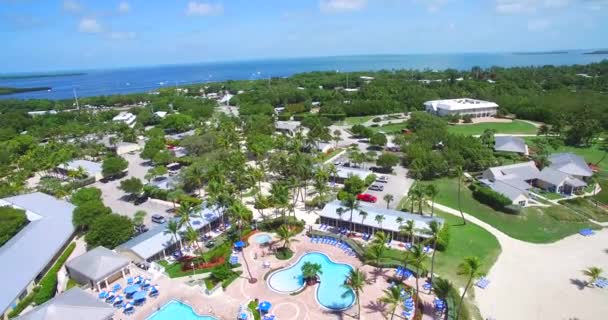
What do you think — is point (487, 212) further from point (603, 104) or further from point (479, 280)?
point (603, 104)

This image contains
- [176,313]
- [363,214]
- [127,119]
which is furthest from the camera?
[127,119]

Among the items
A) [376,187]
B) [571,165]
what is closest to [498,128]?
[571,165]

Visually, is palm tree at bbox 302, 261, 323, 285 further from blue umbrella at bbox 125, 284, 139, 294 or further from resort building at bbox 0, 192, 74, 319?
resort building at bbox 0, 192, 74, 319

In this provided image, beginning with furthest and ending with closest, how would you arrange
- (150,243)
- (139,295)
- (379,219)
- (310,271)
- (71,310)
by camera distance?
1. (379,219)
2. (150,243)
3. (310,271)
4. (139,295)
5. (71,310)

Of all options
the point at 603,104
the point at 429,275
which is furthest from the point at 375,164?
the point at 603,104

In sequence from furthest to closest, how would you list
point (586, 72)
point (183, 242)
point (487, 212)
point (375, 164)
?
point (586, 72), point (375, 164), point (487, 212), point (183, 242)

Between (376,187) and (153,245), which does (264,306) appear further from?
(376,187)

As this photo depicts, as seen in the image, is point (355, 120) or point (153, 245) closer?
point (153, 245)
